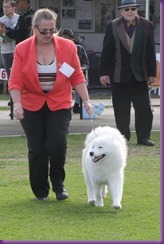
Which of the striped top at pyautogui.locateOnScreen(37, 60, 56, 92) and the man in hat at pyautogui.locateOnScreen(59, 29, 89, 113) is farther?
the man in hat at pyautogui.locateOnScreen(59, 29, 89, 113)

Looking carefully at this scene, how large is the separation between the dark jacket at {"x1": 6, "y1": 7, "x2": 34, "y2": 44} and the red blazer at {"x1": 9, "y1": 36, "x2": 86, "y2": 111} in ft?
19.5

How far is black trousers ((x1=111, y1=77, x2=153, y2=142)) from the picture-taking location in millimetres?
11070

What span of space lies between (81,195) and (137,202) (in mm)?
651

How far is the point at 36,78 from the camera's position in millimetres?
7070

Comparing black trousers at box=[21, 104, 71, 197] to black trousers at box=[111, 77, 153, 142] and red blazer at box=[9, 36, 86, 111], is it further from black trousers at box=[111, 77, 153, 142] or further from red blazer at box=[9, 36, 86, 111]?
black trousers at box=[111, 77, 153, 142]

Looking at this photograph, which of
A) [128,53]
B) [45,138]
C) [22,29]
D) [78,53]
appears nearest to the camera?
[45,138]

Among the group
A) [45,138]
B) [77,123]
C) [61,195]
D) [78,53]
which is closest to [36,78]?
[45,138]

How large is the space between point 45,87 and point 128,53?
12.8 feet

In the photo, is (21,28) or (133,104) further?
(21,28)

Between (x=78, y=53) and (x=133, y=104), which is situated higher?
(x=78, y=53)

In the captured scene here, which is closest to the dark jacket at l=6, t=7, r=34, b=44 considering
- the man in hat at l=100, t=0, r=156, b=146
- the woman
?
the man in hat at l=100, t=0, r=156, b=146

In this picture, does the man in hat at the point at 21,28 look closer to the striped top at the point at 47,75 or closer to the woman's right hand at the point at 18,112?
the striped top at the point at 47,75

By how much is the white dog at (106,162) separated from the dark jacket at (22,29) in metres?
6.26

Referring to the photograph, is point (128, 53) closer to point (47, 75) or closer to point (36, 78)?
point (47, 75)
